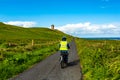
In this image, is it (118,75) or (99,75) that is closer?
(118,75)

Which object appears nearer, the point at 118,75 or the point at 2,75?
the point at 118,75

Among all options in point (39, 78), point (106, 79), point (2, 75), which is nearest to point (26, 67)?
point (2, 75)

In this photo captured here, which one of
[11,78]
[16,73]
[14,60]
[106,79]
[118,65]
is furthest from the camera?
[14,60]

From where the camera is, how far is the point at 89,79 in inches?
605

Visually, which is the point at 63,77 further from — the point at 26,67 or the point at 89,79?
the point at 26,67

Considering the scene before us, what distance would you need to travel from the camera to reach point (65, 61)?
22.8 metres

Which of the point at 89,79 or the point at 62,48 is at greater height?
the point at 62,48

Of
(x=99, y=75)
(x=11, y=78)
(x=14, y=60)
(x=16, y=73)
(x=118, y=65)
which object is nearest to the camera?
(x=99, y=75)

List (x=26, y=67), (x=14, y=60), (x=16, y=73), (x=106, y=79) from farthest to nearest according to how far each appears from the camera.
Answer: (x=14, y=60), (x=26, y=67), (x=16, y=73), (x=106, y=79)

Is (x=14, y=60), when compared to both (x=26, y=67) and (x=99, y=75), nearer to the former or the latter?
(x=26, y=67)

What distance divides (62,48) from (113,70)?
8.03m

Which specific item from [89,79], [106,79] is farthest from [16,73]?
[106,79]

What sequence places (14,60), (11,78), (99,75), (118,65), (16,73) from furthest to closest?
1. (14,60)
2. (16,73)
3. (11,78)
4. (118,65)
5. (99,75)

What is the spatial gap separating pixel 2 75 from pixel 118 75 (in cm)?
818
